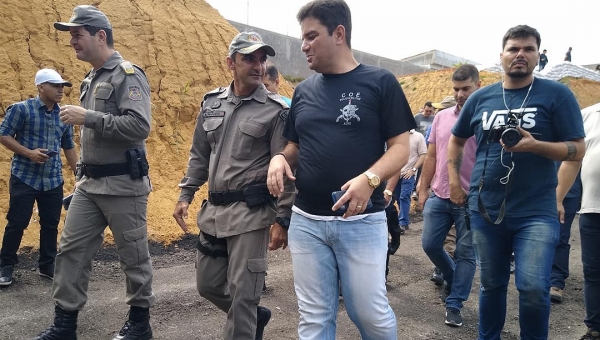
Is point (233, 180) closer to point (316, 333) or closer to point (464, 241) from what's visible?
point (316, 333)

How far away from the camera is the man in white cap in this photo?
15.4 feet

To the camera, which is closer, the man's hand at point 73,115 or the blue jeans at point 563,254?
the man's hand at point 73,115

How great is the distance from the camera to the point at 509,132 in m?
2.70

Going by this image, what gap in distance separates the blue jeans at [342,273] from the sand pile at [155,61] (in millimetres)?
4454

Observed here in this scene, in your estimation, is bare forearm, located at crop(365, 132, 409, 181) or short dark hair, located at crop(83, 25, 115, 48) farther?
short dark hair, located at crop(83, 25, 115, 48)

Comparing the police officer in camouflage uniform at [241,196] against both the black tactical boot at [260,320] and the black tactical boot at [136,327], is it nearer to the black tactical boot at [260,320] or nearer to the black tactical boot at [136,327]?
the black tactical boot at [260,320]

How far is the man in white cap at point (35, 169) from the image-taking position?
4.70 m

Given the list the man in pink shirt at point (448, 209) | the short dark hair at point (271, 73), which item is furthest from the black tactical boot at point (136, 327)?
the short dark hair at point (271, 73)

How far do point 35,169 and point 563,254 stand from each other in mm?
5844

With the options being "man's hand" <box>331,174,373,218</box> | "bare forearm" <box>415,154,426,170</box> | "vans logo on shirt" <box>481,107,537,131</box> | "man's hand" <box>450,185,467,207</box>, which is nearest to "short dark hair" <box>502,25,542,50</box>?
"vans logo on shirt" <box>481,107,537,131</box>

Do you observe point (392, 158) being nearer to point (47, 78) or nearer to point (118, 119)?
point (118, 119)

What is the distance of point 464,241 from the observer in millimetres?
4234

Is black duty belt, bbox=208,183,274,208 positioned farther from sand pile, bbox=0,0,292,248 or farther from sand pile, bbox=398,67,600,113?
sand pile, bbox=398,67,600,113

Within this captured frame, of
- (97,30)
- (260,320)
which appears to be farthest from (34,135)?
(260,320)
